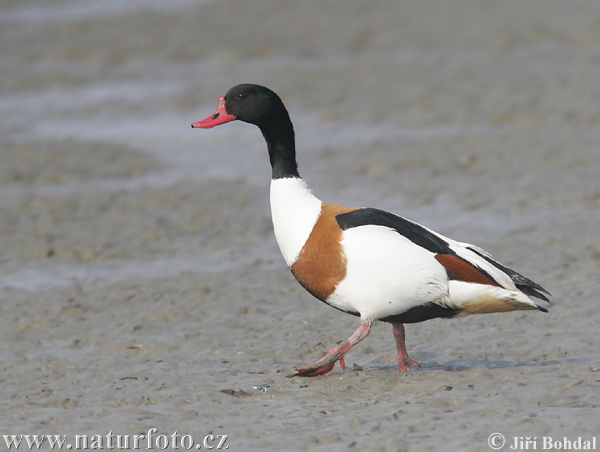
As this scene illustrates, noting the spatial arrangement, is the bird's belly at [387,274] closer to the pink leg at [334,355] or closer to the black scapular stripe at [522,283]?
the pink leg at [334,355]

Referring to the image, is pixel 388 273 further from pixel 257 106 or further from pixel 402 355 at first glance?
pixel 257 106

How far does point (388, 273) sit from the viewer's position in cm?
557

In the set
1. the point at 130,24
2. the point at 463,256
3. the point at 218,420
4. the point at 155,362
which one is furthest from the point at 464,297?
the point at 130,24

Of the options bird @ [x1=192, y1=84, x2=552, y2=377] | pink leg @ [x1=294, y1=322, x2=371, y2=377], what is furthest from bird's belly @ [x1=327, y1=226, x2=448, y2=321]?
pink leg @ [x1=294, y1=322, x2=371, y2=377]

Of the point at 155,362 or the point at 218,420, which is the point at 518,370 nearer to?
the point at 218,420

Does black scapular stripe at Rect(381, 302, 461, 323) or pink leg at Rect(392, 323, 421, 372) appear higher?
black scapular stripe at Rect(381, 302, 461, 323)

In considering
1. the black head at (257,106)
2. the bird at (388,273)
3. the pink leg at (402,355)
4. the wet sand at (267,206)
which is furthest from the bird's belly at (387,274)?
the black head at (257,106)

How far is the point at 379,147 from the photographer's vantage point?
1226cm

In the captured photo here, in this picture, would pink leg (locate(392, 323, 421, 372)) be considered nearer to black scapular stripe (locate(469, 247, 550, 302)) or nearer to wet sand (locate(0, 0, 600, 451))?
wet sand (locate(0, 0, 600, 451))

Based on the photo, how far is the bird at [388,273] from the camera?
5574 millimetres

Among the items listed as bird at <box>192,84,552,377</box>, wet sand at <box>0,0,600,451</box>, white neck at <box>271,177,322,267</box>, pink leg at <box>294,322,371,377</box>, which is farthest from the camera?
white neck at <box>271,177,322,267</box>

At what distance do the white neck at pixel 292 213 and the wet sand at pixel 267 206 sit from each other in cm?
81

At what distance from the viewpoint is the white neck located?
19.2 ft

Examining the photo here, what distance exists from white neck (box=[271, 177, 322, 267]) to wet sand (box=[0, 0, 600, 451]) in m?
0.81
